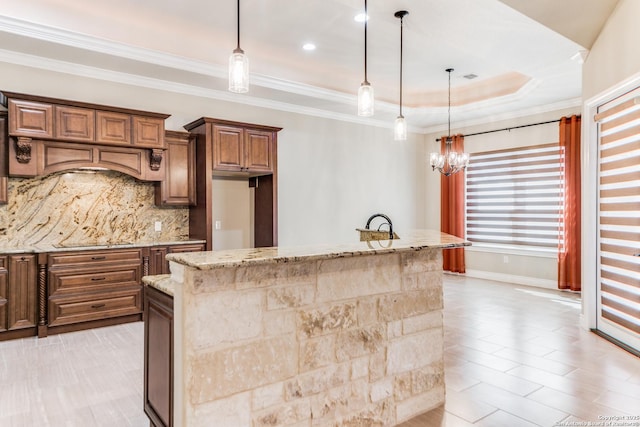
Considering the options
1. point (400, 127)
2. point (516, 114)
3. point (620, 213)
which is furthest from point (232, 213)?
point (516, 114)

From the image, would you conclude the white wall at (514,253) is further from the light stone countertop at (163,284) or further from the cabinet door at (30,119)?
the cabinet door at (30,119)

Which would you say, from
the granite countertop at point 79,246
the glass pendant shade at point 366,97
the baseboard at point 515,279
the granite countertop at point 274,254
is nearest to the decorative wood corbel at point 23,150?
the granite countertop at point 79,246

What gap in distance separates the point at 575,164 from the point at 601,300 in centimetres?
260

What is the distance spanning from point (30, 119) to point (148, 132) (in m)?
1.13

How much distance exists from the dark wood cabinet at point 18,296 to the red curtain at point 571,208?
6.91 metres

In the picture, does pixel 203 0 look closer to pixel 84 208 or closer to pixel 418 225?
pixel 84 208

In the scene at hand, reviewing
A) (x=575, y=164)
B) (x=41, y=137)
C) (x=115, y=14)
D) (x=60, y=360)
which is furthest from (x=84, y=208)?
(x=575, y=164)

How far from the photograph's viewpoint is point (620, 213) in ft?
12.8

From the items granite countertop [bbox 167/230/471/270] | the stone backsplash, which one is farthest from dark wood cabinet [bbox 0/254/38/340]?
granite countertop [bbox 167/230/471/270]

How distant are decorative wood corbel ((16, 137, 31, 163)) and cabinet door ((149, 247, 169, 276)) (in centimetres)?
154

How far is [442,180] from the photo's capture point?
7.96 metres

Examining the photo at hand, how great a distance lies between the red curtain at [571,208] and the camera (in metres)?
6.01

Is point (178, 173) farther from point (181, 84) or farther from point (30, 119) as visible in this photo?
point (30, 119)

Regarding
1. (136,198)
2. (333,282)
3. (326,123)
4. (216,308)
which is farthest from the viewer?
(326,123)
